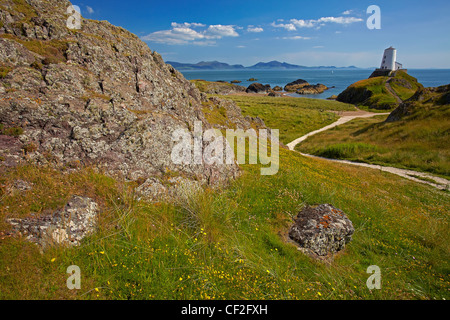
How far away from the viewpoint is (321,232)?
784 centimetres

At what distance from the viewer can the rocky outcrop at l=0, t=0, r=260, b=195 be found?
707 cm

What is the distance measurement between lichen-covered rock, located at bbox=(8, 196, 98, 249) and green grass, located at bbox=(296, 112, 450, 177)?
32.2 meters

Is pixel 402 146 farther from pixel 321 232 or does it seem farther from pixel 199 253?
pixel 199 253

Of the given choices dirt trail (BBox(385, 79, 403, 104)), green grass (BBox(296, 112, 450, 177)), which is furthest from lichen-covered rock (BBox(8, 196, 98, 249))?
dirt trail (BBox(385, 79, 403, 104))

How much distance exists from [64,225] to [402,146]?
39628 millimetres

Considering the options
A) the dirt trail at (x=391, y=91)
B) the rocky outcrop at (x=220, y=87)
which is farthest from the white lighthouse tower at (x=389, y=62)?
the rocky outcrop at (x=220, y=87)

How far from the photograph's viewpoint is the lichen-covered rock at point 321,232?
7.60 m

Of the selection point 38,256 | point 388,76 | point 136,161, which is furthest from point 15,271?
point 388,76

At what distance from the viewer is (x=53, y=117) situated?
748 centimetres

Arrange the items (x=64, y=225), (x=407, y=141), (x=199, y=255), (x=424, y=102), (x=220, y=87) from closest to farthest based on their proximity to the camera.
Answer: (x=64, y=225) < (x=199, y=255) < (x=407, y=141) < (x=424, y=102) < (x=220, y=87)

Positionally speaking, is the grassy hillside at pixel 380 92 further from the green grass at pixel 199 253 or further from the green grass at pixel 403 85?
the green grass at pixel 199 253

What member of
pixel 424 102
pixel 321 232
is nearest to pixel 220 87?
pixel 424 102
